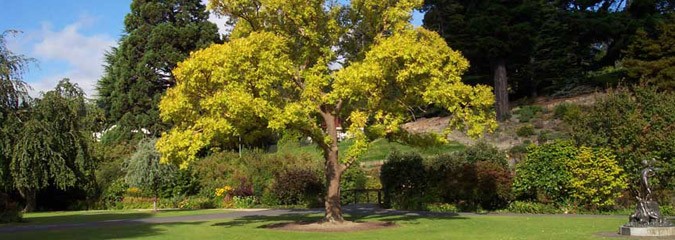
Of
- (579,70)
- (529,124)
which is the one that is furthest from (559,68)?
(529,124)

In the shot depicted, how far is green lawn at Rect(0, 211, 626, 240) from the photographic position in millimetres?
16156

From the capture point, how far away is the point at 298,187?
108 ft

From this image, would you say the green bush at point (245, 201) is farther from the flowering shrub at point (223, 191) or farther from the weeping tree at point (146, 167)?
the weeping tree at point (146, 167)

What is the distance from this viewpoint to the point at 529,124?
46125 millimetres

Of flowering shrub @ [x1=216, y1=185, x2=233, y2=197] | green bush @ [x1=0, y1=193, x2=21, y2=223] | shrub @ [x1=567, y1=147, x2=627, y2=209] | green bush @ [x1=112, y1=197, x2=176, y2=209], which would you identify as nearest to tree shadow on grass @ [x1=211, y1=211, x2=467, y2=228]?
shrub @ [x1=567, y1=147, x2=627, y2=209]

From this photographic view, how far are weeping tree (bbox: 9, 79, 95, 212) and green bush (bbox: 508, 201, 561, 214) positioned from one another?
19562 millimetres

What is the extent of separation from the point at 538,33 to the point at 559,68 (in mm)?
4880

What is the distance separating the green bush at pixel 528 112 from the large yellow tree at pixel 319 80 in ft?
94.2

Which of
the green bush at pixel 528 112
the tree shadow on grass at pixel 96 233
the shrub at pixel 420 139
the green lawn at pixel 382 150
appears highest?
the green bush at pixel 528 112

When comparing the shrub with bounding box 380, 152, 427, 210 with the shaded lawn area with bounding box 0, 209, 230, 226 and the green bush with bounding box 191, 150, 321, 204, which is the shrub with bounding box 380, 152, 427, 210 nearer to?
the green bush with bounding box 191, 150, 321, 204

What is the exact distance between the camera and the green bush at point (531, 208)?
23578mm

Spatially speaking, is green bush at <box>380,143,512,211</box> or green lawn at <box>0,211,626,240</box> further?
green bush at <box>380,143,512,211</box>

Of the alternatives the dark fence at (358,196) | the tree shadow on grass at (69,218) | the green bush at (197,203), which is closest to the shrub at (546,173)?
the dark fence at (358,196)

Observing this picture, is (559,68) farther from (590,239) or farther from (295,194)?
(590,239)
